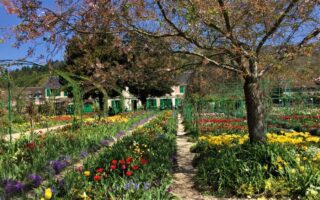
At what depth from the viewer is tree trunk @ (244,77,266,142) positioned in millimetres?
5996

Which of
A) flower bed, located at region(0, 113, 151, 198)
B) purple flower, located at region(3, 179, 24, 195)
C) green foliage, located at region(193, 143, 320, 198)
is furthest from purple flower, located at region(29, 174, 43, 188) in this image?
green foliage, located at region(193, 143, 320, 198)

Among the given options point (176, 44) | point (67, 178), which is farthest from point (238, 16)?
point (67, 178)

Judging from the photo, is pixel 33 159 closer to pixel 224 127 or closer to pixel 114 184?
pixel 114 184

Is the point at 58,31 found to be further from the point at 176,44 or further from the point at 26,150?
the point at 26,150

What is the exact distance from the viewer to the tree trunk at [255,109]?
6.00 m

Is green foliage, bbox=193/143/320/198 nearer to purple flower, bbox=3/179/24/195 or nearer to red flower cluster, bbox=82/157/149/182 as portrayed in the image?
red flower cluster, bbox=82/157/149/182

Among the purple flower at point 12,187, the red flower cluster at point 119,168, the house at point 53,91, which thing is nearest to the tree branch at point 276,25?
the red flower cluster at point 119,168

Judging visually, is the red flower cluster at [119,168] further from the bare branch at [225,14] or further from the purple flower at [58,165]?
the bare branch at [225,14]

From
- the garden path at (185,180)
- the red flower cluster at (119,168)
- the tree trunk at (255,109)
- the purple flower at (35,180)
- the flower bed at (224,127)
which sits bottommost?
the garden path at (185,180)

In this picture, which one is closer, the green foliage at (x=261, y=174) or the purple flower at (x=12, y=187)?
the purple flower at (x=12, y=187)

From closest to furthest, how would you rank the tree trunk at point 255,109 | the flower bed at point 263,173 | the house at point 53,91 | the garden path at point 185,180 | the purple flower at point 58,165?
the flower bed at point 263,173 → the garden path at point 185,180 → the tree trunk at point 255,109 → the purple flower at point 58,165 → the house at point 53,91

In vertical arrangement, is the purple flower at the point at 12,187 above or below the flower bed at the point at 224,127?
below

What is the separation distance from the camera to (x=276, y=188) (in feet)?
15.5

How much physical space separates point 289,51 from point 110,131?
815 centimetres
